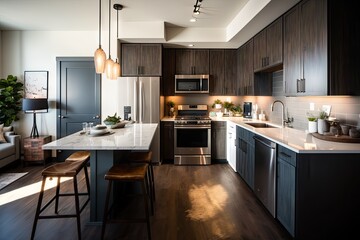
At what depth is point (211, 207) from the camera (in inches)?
114

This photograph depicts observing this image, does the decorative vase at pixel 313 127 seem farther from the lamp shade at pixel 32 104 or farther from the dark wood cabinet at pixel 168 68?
the lamp shade at pixel 32 104

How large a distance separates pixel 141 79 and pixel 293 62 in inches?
114

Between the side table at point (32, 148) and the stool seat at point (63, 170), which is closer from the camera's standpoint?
the stool seat at point (63, 170)

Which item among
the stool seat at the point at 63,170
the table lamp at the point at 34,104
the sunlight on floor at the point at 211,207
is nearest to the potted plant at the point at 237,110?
the sunlight on floor at the point at 211,207

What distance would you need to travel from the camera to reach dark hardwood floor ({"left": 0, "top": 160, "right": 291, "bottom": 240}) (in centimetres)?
230

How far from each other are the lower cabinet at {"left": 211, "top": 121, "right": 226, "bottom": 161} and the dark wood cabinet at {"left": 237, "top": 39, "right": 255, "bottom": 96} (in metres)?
0.85

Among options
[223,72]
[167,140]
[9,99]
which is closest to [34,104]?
[9,99]

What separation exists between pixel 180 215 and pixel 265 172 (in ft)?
3.67

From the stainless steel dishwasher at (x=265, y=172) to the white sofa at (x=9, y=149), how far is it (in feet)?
14.2

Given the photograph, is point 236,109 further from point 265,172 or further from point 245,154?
point 265,172

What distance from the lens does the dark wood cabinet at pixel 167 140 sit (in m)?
4.94

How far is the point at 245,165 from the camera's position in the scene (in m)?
3.63

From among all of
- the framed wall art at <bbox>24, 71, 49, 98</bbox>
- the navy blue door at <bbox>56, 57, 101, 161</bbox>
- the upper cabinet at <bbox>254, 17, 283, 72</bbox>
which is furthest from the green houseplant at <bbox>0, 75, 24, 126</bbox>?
the upper cabinet at <bbox>254, 17, 283, 72</bbox>

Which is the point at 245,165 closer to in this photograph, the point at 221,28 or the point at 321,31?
the point at 321,31
